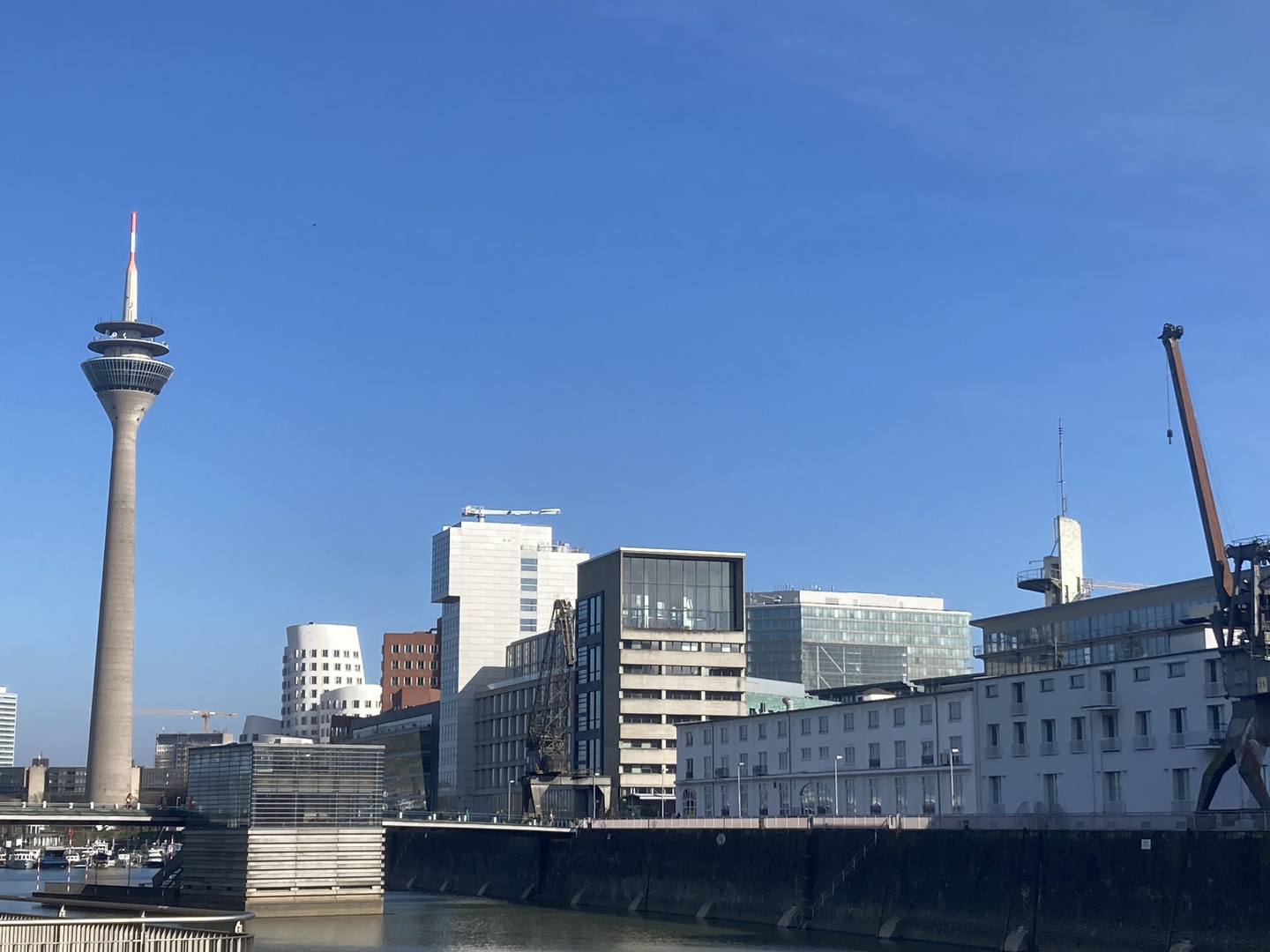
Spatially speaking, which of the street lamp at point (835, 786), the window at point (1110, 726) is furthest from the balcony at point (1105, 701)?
the street lamp at point (835, 786)

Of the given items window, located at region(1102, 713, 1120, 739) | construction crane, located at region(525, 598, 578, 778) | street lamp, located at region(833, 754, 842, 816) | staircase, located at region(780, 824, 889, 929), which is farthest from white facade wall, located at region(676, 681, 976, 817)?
construction crane, located at region(525, 598, 578, 778)

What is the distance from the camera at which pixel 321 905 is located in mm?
107812

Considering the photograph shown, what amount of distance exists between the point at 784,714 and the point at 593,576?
4395cm

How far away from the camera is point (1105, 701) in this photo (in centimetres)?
9319

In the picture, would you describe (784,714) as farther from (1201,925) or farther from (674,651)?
(1201,925)

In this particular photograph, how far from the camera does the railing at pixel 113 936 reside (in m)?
33.1

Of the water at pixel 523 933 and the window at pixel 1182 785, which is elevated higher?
the window at pixel 1182 785

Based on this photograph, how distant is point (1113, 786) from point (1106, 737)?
3.02 meters

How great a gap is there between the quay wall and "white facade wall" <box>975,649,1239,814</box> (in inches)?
447

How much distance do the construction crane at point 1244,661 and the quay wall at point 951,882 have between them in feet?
28.5

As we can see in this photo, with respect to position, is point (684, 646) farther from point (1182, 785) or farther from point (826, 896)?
point (1182, 785)

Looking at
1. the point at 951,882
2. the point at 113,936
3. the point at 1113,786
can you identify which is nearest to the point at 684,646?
the point at 1113,786

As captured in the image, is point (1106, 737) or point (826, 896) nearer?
point (826, 896)

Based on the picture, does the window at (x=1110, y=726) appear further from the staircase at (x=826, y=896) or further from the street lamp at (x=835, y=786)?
the street lamp at (x=835, y=786)
